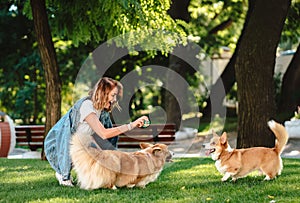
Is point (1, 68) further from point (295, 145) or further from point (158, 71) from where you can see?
point (295, 145)

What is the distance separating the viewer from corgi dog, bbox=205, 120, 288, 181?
746 cm

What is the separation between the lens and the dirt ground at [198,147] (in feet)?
47.6

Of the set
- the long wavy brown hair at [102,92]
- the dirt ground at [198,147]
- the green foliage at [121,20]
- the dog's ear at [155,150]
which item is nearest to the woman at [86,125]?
the long wavy brown hair at [102,92]

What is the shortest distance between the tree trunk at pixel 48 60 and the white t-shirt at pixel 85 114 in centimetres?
446

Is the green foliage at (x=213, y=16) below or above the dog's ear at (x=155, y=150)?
above

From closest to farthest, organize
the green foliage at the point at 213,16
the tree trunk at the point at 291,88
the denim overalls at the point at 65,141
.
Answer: the denim overalls at the point at 65,141 → the tree trunk at the point at 291,88 → the green foliage at the point at 213,16

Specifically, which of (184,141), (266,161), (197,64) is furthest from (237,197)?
(197,64)

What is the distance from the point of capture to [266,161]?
7.52 metres

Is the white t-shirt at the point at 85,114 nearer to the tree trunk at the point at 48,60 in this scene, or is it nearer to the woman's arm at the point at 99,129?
the woman's arm at the point at 99,129

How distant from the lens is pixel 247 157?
24.5 ft

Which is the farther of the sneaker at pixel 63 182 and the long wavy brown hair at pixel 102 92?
the sneaker at pixel 63 182

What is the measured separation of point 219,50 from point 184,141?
7.74 meters

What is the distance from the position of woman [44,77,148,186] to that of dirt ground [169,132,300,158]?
672 centimetres

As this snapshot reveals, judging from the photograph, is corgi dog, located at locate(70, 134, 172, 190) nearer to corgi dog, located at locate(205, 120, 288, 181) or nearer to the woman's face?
the woman's face
